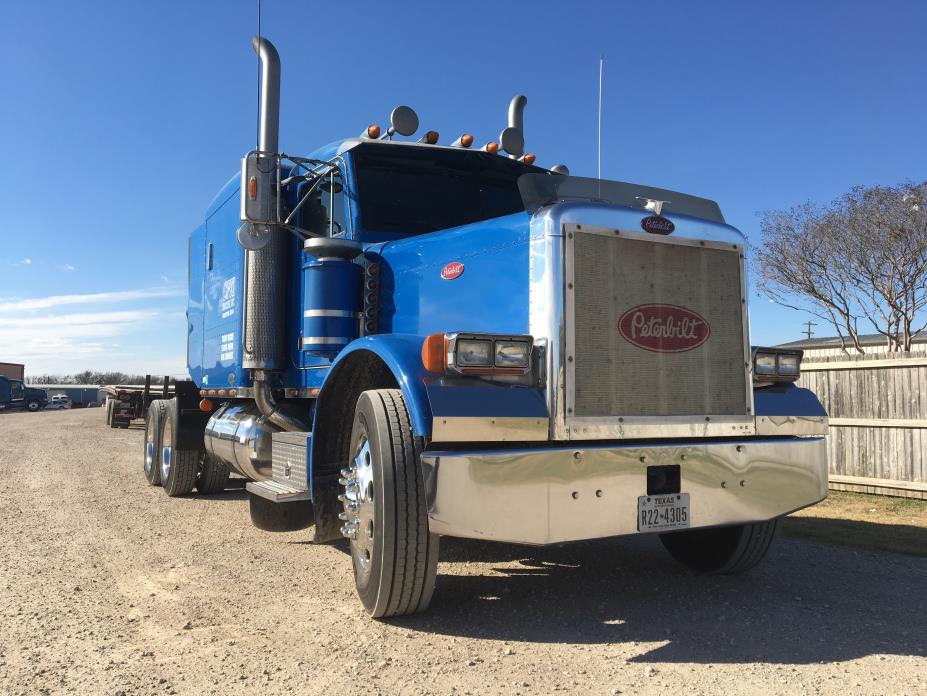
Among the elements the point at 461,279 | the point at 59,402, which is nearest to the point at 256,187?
the point at 461,279

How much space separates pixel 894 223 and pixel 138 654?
24768 millimetres

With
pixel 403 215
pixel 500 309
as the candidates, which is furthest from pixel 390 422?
pixel 403 215

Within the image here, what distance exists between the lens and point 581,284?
151 inches

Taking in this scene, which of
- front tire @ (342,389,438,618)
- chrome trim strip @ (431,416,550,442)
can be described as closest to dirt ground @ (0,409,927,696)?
front tire @ (342,389,438,618)

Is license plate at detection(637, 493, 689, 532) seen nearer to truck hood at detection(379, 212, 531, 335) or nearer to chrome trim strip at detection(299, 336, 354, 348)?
truck hood at detection(379, 212, 531, 335)

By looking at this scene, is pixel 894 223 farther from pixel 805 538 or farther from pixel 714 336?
pixel 714 336

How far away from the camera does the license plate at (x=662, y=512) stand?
12.3ft

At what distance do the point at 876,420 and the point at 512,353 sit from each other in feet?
24.3

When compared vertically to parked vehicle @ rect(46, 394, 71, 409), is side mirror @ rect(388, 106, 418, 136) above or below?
above

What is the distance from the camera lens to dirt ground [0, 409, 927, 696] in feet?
10.6

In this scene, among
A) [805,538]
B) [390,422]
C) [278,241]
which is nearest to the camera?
[390,422]

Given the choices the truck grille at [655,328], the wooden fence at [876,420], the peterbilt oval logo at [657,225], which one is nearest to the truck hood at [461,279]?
the truck grille at [655,328]

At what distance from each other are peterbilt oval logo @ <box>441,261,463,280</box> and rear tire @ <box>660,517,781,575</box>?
221 centimetres

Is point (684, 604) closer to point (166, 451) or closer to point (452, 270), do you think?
point (452, 270)
